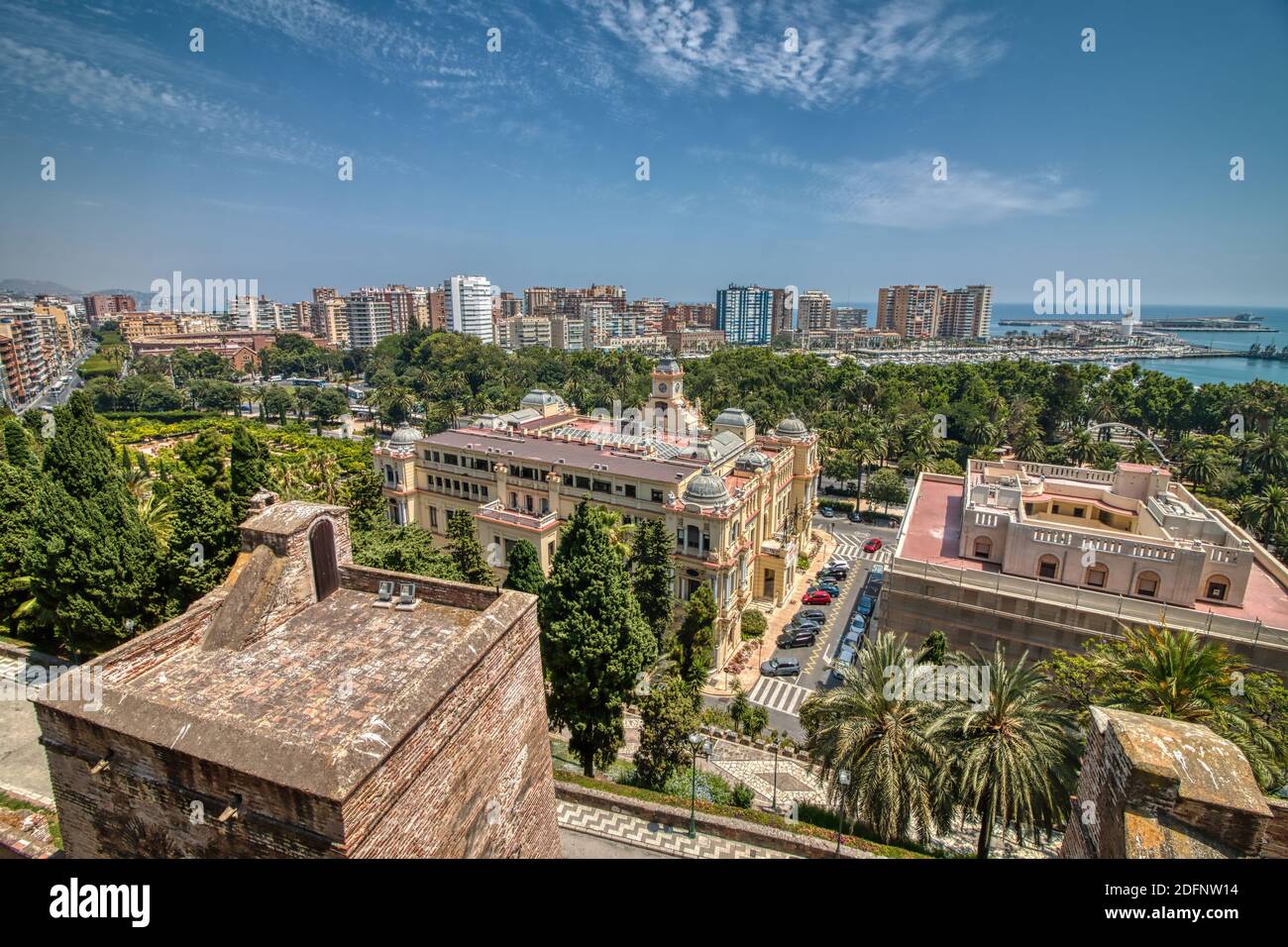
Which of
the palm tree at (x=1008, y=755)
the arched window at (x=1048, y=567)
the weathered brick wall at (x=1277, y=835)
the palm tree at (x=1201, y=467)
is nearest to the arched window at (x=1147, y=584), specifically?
the arched window at (x=1048, y=567)

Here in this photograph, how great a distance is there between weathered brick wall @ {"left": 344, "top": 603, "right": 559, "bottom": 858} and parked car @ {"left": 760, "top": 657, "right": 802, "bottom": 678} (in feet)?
85.7

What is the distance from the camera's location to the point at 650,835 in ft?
64.6

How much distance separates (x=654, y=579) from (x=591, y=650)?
10.7m

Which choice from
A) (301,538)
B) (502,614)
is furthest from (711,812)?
(301,538)

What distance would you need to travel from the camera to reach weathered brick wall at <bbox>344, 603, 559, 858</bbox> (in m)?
8.21

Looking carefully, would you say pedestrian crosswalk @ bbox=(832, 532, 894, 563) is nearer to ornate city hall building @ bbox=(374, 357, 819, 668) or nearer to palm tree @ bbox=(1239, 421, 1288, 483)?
ornate city hall building @ bbox=(374, 357, 819, 668)

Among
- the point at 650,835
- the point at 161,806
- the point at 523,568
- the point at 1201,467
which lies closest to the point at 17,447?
the point at 523,568

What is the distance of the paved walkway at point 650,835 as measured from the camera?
62.8 feet

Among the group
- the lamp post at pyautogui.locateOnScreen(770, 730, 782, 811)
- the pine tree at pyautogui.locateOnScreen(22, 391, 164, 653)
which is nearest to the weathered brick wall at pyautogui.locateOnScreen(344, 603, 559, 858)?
the lamp post at pyautogui.locateOnScreen(770, 730, 782, 811)

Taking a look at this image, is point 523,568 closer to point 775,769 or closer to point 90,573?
point 775,769

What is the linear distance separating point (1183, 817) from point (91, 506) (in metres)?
33.9

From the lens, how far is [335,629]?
500 inches

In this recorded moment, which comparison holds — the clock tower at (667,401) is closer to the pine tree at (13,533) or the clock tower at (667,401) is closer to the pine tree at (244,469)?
the pine tree at (244,469)
